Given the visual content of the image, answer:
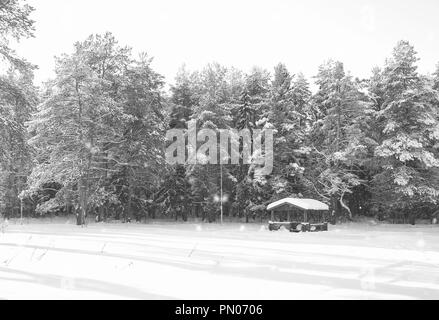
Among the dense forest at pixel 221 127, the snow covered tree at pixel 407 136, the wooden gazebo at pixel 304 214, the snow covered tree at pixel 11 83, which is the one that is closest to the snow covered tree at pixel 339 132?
the dense forest at pixel 221 127

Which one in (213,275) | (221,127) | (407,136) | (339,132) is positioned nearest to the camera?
(213,275)

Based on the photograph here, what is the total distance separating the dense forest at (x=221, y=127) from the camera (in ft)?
128

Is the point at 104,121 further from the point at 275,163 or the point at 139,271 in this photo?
the point at 139,271

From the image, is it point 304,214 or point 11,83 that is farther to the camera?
point 304,214

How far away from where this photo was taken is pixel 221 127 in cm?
4812

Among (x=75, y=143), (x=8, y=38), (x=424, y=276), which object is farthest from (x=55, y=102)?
(x=424, y=276)

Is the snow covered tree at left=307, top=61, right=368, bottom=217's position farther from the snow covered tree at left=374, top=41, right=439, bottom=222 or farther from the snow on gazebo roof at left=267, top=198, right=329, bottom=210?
the snow on gazebo roof at left=267, top=198, right=329, bottom=210

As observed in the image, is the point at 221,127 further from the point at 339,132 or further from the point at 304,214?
the point at 304,214

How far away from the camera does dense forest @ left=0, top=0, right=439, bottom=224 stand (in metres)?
39.0

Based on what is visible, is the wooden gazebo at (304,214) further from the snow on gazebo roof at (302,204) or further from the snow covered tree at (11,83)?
the snow covered tree at (11,83)

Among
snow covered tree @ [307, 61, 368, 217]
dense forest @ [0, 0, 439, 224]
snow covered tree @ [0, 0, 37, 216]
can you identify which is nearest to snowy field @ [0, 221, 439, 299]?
snow covered tree @ [0, 0, 37, 216]

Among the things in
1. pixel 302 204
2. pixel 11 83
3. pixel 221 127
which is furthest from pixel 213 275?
pixel 221 127

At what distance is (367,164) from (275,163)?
8.99 meters

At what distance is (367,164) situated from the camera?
144 ft
